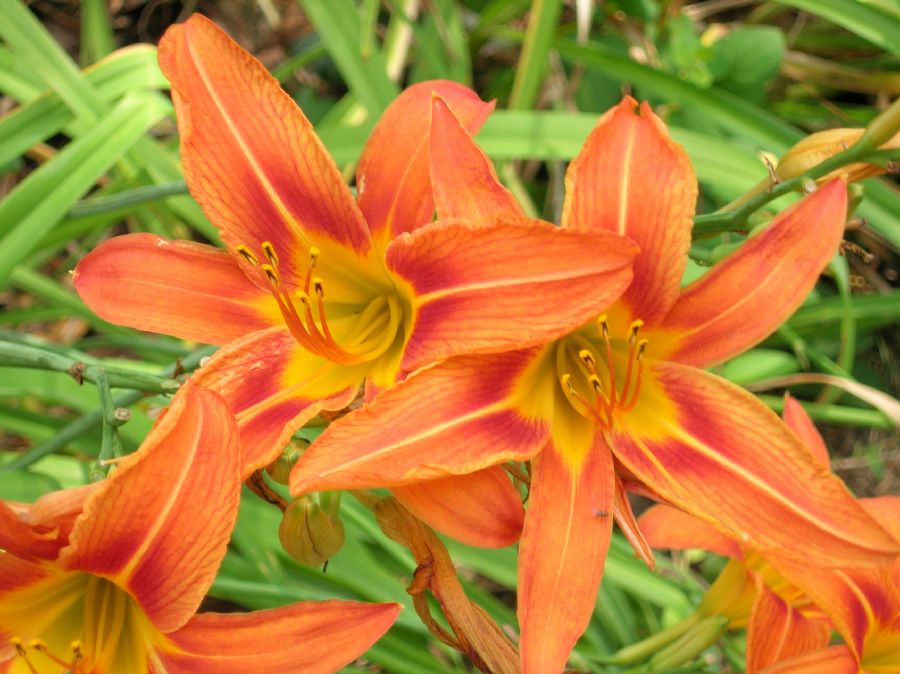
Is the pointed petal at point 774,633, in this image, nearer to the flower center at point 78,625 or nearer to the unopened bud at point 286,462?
Result: the unopened bud at point 286,462

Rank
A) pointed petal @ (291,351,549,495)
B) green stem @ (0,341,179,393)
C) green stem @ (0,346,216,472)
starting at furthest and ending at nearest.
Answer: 1. green stem @ (0,346,216,472)
2. green stem @ (0,341,179,393)
3. pointed petal @ (291,351,549,495)

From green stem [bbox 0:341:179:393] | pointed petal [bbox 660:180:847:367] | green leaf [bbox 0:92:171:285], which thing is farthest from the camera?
green leaf [bbox 0:92:171:285]

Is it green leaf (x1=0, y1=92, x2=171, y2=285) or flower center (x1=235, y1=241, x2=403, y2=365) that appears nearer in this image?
flower center (x1=235, y1=241, x2=403, y2=365)

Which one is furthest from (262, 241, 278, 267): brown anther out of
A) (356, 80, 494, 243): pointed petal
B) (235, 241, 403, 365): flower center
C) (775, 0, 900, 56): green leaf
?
(775, 0, 900, 56): green leaf

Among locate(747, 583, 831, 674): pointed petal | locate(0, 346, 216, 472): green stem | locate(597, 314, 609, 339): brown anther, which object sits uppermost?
locate(0, 346, 216, 472): green stem

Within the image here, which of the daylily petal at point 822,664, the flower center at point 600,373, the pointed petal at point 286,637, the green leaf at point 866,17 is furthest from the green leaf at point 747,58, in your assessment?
the pointed petal at point 286,637

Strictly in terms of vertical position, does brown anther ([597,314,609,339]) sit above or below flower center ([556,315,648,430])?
above

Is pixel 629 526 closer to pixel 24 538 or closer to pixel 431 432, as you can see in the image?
pixel 431 432

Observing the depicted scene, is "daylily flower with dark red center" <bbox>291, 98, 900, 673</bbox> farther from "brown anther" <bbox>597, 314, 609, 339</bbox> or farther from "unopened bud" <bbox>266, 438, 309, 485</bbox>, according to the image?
"unopened bud" <bbox>266, 438, 309, 485</bbox>

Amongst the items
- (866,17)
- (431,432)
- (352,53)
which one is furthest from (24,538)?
(866,17)

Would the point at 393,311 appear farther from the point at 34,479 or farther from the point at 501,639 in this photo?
the point at 34,479
